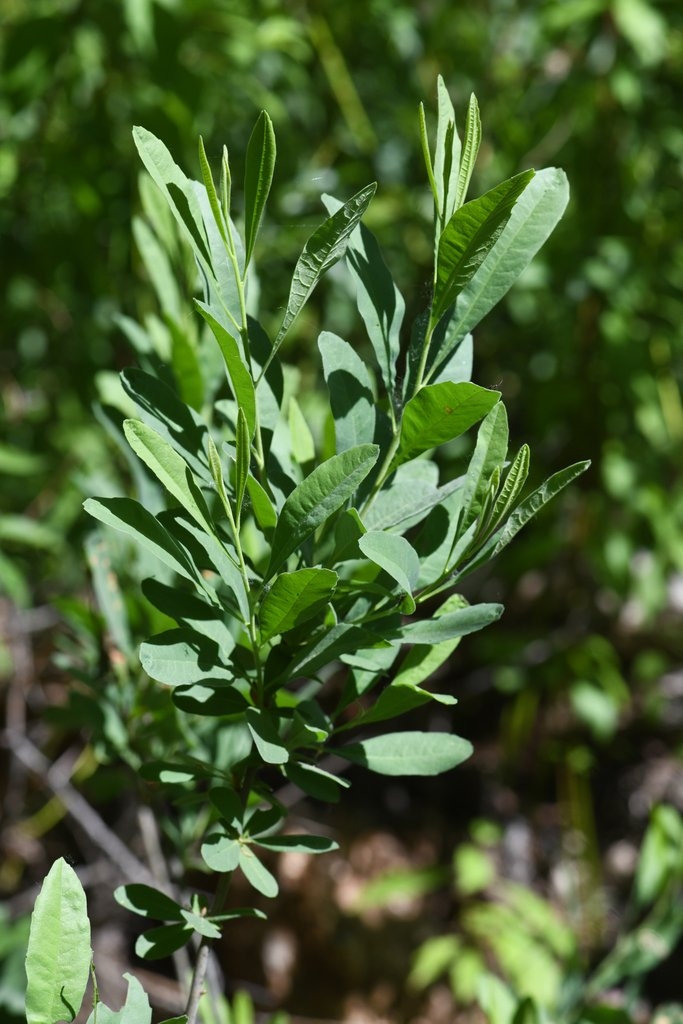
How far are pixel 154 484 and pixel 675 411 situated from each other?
1473 mm

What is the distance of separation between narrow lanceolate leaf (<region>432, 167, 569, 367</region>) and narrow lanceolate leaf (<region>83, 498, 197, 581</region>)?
0.19 metres

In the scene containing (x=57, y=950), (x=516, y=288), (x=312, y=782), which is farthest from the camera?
(x=516, y=288)

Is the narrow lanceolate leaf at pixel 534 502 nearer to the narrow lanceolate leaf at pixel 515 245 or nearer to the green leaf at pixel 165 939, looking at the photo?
the narrow lanceolate leaf at pixel 515 245

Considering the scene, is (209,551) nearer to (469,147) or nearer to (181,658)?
(181,658)

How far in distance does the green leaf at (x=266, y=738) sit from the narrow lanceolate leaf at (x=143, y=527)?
0.28 feet

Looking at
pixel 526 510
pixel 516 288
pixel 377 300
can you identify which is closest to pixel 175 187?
pixel 377 300

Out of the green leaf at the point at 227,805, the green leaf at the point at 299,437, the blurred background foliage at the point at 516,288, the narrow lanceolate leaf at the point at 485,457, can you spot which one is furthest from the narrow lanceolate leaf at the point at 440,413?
the blurred background foliage at the point at 516,288

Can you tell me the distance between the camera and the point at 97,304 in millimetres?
1743

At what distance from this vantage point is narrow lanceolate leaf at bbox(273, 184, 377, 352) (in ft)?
1.60

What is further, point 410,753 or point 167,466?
point 410,753

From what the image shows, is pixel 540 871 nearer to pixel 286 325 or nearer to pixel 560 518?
pixel 560 518

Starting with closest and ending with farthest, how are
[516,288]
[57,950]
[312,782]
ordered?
[57,950] → [312,782] → [516,288]

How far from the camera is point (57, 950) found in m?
0.48

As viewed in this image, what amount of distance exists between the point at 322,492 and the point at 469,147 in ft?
0.65
